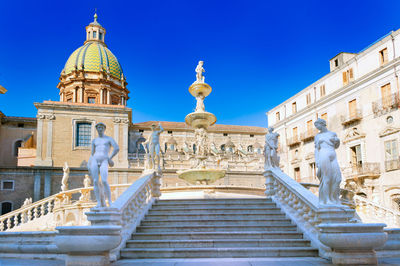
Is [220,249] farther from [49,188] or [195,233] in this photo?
[49,188]

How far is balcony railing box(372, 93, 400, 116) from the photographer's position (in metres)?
25.6

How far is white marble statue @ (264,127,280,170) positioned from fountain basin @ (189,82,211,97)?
22.7 feet

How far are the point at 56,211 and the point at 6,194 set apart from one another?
59.0ft

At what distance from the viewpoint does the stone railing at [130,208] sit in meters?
6.48

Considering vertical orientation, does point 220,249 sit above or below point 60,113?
below

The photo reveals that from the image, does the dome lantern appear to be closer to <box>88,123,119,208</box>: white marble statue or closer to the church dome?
the church dome

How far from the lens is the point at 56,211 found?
16.2m

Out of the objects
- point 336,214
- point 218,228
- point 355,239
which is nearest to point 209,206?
point 218,228

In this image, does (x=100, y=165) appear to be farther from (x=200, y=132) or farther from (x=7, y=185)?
(x=7, y=185)

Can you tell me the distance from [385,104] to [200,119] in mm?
17292

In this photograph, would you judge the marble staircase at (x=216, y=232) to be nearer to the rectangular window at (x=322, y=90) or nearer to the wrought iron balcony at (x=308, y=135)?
the wrought iron balcony at (x=308, y=135)

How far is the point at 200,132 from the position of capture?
52.9ft

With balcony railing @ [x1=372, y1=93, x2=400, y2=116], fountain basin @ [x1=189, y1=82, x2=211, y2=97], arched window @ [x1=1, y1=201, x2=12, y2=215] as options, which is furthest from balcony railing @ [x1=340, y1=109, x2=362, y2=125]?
A: arched window @ [x1=1, y1=201, x2=12, y2=215]

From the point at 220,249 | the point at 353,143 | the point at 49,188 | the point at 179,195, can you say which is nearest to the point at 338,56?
the point at 353,143
